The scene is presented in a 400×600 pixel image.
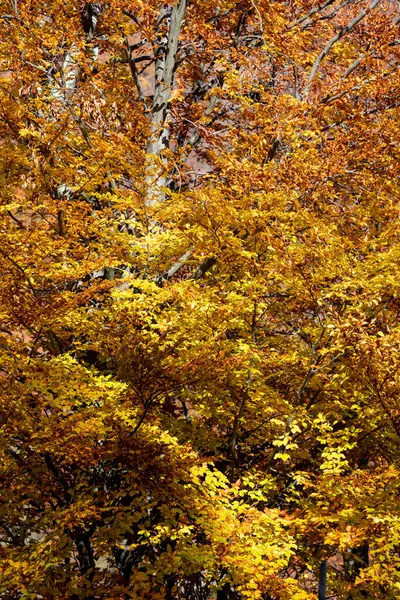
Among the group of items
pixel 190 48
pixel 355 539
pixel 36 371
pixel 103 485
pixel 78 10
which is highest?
pixel 78 10

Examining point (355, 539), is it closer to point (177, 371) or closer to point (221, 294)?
point (177, 371)

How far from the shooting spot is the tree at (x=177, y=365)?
5.60 meters

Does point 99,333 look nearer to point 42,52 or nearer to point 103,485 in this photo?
point 103,485

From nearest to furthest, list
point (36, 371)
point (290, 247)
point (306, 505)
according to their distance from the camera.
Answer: point (36, 371) → point (290, 247) → point (306, 505)

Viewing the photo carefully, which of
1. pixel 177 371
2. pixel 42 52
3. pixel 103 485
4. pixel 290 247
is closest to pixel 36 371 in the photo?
pixel 177 371

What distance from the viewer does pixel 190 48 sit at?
11016 mm

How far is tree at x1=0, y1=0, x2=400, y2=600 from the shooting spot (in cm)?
560

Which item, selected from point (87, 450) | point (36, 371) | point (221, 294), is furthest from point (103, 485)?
point (221, 294)

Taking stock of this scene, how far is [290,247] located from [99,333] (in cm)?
236

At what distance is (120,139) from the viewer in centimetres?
755

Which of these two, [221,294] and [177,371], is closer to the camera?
[177,371]

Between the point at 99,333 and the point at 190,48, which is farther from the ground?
the point at 190,48

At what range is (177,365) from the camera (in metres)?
5.86

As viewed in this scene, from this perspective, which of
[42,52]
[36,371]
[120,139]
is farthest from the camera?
[42,52]
